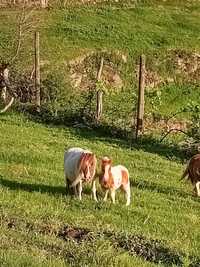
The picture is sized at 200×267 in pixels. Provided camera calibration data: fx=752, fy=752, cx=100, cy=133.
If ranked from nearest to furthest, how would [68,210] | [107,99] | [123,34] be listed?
[68,210] → [107,99] → [123,34]

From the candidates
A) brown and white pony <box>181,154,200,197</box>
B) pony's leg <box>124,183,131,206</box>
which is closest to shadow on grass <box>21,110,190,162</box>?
brown and white pony <box>181,154,200,197</box>

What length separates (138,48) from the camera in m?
38.7

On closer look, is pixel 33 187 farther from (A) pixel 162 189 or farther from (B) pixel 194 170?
(B) pixel 194 170

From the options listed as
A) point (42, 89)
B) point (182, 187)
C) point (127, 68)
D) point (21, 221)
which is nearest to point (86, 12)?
point (127, 68)

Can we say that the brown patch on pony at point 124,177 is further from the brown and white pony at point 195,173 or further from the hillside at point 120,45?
the hillside at point 120,45

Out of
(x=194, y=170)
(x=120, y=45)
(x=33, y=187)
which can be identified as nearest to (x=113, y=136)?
(x=194, y=170)

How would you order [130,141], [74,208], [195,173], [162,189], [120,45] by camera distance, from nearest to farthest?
1. [74,208]
2. [195,173]
3. [162,189]
4. [130,141]
5. [120,45]

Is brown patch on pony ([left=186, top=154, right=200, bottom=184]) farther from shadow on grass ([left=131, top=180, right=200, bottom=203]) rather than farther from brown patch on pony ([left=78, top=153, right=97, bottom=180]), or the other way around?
brown patch on pony ([left=78, top=153, right=97, bottom=180])

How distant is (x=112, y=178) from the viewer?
13.3 meters

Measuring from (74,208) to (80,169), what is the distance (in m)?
0.88

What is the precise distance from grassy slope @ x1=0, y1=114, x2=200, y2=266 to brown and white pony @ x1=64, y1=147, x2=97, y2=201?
11.5 inches

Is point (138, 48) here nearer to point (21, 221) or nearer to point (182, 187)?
point (182, 187)

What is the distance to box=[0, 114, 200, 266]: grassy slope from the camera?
8828mm

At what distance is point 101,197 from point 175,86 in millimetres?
24565
